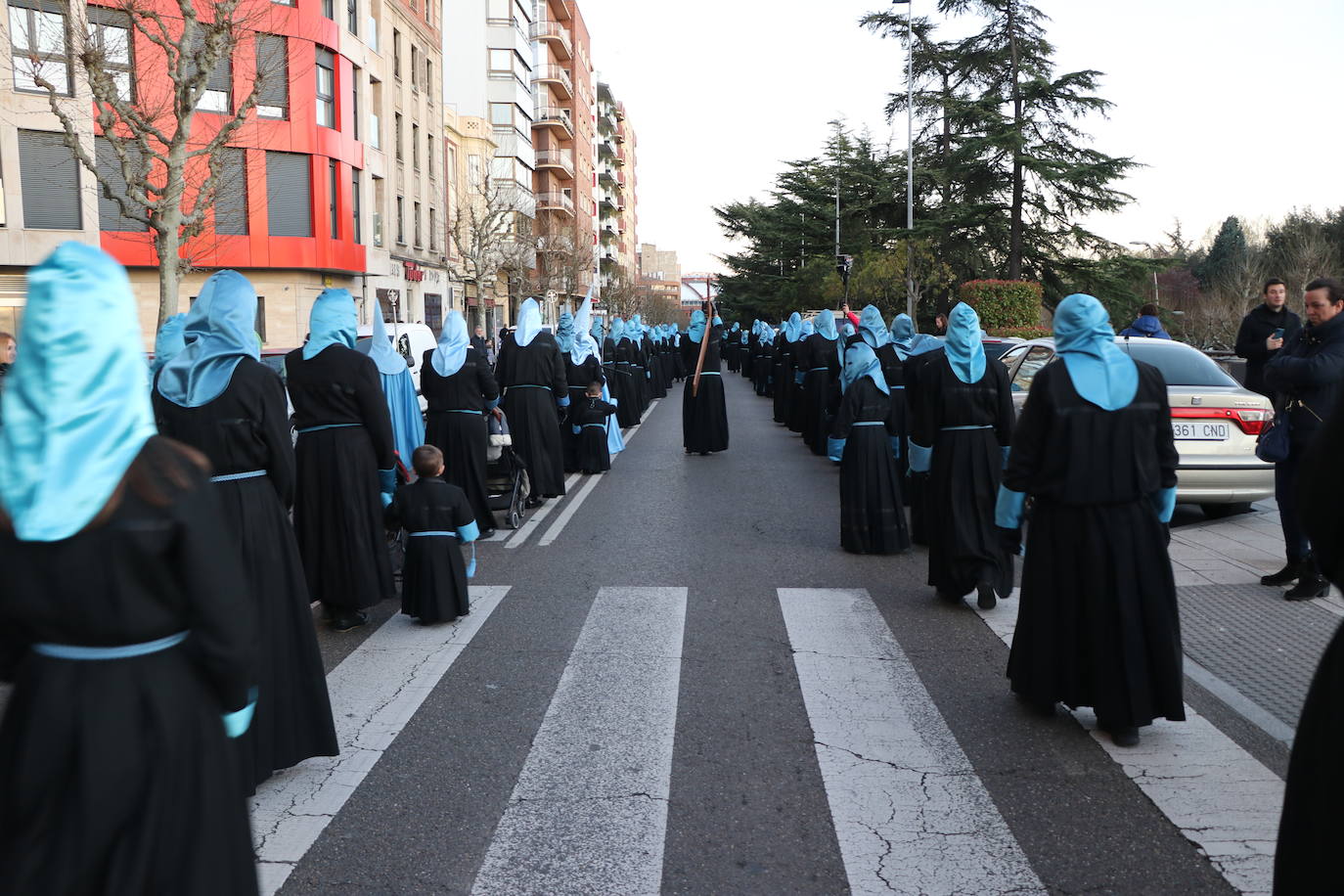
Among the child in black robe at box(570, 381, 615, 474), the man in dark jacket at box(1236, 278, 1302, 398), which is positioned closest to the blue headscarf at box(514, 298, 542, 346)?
the child in black robe at box(570, 381, 615, 474)

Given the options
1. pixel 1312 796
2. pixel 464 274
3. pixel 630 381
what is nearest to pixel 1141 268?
pixel 630 381

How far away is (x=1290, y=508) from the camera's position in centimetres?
779

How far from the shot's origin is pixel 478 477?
33.3 ft

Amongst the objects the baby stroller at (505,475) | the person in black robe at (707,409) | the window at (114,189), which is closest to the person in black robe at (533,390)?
the baby stroller at (505,475)

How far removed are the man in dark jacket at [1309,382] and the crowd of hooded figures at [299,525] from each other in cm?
186

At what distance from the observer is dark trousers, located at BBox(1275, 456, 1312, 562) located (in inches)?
302

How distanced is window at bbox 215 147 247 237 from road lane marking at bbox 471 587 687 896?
2932 centimetres

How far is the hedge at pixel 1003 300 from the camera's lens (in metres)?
36.3

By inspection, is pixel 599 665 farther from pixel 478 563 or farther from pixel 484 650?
pixel 478 563

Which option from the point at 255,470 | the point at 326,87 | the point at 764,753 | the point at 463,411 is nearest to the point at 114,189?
the point at 326,87

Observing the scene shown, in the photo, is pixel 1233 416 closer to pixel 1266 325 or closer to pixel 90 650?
pixel 1266 325

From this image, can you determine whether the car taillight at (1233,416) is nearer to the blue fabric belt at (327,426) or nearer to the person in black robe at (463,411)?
the person in black robe at (463,411)

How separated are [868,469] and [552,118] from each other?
7110cm

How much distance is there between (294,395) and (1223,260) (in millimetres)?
68135
